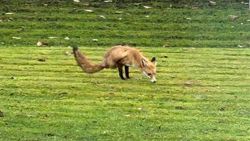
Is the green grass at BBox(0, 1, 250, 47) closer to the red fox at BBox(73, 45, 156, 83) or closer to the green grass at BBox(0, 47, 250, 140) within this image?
the green grass at BBox(0, 47, 250, 140)

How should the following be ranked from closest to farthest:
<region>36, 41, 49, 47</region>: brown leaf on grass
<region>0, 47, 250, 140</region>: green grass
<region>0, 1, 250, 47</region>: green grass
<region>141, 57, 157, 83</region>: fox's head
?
<region>0, 47, 250, 140</region>: green grass < <region>141, 57, 157, 83</region>: fox's head < <region>36, 41, 49, 47</region>: brown leaf on grass < <region>0, 1, 250, 47</region>: green grass

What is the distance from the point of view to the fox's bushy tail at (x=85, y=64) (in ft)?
52.2

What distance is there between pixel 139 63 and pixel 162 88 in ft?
5.27

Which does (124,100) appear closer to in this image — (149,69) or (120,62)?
(149,69)

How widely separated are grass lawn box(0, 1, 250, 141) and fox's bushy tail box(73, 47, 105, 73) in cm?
16

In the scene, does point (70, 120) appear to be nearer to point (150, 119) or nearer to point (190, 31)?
point (150, 119)

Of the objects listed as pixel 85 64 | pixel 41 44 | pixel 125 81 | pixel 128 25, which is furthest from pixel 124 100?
pixel 128 25

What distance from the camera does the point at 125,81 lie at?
15.6 m

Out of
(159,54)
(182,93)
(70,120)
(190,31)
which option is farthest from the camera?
(190,31)

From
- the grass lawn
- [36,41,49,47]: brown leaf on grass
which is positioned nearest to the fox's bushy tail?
the grass lawn

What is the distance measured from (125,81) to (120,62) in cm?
61

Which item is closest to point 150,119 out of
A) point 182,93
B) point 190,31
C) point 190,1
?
point 182,93

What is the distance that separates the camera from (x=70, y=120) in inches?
453

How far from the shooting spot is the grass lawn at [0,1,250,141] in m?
11.1
